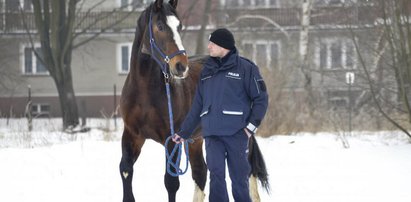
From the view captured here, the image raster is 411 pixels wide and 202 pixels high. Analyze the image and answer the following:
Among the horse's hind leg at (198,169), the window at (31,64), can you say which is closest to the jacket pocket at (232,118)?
the horse's hind leg at (198,169)

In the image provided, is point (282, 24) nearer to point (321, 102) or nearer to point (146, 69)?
point (321, 102)

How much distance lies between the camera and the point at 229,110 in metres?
6.01

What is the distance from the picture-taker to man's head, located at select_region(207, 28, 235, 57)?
6113 millimetres

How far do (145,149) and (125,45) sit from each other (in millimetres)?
20648

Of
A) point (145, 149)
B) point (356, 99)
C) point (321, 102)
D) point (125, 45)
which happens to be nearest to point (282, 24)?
point (125, 45)

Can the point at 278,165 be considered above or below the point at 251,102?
below

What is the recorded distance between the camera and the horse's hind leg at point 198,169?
26.0ft

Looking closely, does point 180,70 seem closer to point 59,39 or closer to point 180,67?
point 180,67

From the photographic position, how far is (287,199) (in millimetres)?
8539

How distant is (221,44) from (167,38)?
0.93 m

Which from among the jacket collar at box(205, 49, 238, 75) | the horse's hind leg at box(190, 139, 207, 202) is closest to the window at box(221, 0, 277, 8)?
the horse's hind leg at box(190, 139, 207, 202)

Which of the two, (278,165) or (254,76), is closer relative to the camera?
(254,76)

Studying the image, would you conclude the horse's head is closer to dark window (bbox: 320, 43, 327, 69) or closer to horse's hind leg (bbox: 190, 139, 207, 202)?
horse's hind leg (bbox: 190, 139, 207, 202)

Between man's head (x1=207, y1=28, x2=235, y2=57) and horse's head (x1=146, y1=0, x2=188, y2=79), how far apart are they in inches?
19.1
